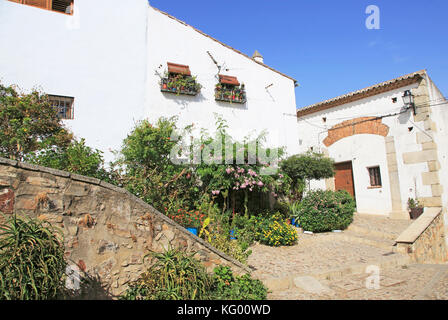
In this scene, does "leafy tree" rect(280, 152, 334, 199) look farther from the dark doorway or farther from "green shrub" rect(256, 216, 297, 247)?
the dark doorway

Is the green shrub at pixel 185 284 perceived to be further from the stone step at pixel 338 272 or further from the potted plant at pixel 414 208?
the potted plant at pixel 414 208

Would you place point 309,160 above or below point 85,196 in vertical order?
above

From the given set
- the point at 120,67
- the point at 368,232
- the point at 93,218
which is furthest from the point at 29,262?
the point at 368,232

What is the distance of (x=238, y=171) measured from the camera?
7527 mm

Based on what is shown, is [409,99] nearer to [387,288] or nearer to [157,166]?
[387,288]

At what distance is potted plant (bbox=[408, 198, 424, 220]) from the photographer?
32.8 feet

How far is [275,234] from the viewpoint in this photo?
24.2ft

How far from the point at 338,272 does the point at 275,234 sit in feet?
6.85

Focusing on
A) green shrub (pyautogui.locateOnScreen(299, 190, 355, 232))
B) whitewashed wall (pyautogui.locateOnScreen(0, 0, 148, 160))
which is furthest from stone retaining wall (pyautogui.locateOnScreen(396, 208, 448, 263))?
whitewashed wall (pyautogui.locateOnScreen(0, 0, 148, 160))

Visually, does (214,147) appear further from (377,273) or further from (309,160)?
(377,273)

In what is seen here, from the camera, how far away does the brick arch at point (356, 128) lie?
11.5m

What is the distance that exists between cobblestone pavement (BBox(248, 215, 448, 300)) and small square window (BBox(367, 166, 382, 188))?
11.3 ft
